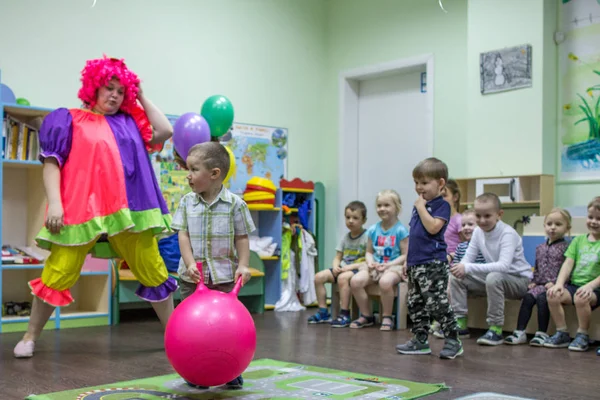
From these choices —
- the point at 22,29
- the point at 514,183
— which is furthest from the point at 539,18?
the point at 22,29

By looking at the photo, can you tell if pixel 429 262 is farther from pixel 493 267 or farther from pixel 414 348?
pixel 493 267

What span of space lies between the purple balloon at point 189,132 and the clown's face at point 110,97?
41.4 inches

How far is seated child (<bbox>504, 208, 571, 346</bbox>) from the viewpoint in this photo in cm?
438

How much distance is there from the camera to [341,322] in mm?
5223

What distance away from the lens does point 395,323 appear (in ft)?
17.1

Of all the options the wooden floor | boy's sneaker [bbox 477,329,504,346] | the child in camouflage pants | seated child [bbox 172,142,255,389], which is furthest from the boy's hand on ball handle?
boy's sneaker [bbox 477,329,504,346]

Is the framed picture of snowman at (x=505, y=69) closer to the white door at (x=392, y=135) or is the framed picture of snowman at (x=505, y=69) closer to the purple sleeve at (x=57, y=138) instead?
the white door at (x=392, y=135)

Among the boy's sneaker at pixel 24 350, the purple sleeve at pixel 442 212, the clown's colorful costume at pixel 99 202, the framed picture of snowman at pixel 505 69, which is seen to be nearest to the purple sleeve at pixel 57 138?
the clown's colorful costume at pixel 99 202

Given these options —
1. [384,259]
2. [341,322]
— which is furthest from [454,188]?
[341,322]

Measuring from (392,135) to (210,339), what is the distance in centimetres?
488

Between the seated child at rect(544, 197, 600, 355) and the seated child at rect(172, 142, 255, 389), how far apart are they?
88.1 inches

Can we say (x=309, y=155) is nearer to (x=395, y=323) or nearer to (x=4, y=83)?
(x=395, y=323)

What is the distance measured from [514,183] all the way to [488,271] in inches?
43.6

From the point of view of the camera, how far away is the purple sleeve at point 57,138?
3564 mm
